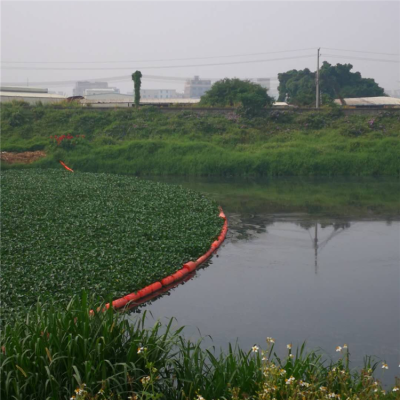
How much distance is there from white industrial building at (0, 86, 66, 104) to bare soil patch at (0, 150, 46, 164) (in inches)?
610

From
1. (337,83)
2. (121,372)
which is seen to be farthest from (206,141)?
(337,83)

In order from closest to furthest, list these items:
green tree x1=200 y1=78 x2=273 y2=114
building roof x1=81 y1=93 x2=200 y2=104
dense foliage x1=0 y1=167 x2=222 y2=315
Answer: dense foliage x1=0 y1=167 x2=222 y2=315 < green tree x1=200 y1=78 x2=273 y2=114 < building roof x1=81 y1=93 x2=200 y2=104

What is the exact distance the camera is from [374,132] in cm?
3145

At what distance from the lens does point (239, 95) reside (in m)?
35.2

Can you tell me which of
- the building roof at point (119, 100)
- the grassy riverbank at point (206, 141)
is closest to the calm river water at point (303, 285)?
the grassy riverbank at point (206, 141)

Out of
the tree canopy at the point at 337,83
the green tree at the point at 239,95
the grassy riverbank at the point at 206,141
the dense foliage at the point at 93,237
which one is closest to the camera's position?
the dense foliage at the point at 93,237

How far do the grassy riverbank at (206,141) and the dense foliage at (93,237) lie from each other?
989 centimetres

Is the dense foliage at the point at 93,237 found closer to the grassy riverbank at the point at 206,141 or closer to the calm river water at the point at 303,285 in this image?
the calm river water at the point at 303,285

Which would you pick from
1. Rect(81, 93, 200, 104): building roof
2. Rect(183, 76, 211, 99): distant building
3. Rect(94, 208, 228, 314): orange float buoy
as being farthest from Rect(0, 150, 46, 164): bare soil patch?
Rect(183, 76, 211, 99): distant building

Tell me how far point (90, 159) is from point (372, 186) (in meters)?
14.3

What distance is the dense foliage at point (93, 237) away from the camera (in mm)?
7824

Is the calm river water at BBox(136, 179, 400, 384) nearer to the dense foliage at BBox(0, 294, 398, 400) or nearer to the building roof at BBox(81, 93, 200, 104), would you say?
the dense foliage at BBox(0, 294, 398, 400)

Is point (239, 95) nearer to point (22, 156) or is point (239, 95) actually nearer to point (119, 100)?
point (22, 156)

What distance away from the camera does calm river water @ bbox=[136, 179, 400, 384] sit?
6.50 metres
